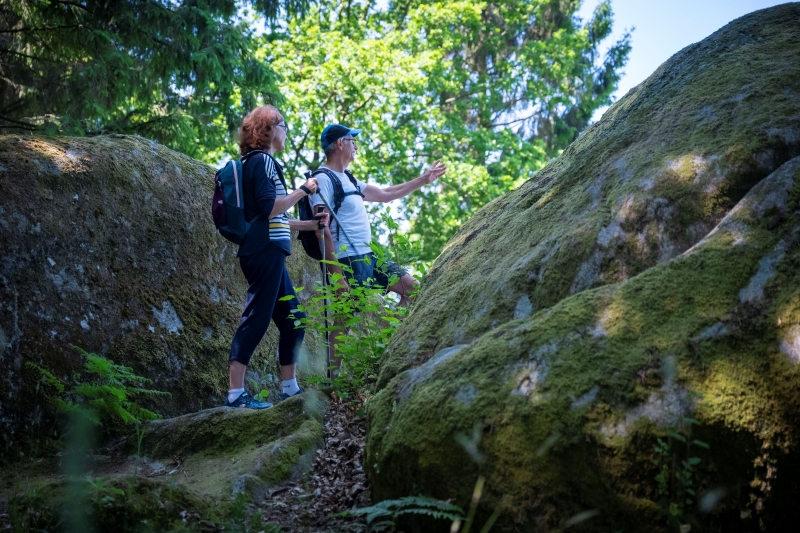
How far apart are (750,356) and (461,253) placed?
2.74m

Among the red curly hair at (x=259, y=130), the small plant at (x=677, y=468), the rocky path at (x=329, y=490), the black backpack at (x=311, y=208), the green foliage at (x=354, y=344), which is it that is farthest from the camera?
the black backpack at (x=311, y=208)

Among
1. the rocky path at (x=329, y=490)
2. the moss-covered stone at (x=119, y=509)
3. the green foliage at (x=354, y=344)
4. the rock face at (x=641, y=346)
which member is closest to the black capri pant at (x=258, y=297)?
the green foliage at (x=354, y=344)

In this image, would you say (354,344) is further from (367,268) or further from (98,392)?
(98,392)

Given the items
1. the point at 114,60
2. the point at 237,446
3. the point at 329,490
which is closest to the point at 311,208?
the point at 237,446

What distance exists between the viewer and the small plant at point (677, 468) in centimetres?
254

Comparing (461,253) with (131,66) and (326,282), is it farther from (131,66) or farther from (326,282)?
(131,66)

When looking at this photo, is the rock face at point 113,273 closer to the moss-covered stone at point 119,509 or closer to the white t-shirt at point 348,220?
the white t-shirt at point 348,220

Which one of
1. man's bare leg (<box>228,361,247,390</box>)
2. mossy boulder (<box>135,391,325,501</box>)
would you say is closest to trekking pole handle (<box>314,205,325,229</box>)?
man's bare leg (<box>228,361,247,390</box>)

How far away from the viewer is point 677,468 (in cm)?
256

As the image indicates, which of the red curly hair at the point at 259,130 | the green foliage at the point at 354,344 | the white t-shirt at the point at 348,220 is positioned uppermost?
the red curly hair at the point at 259,130

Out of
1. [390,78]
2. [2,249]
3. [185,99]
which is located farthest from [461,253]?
[390,78]

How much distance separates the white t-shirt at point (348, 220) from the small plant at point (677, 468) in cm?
372

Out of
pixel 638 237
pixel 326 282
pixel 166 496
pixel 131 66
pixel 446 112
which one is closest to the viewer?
pixel 166 496

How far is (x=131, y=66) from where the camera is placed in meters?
10.3
